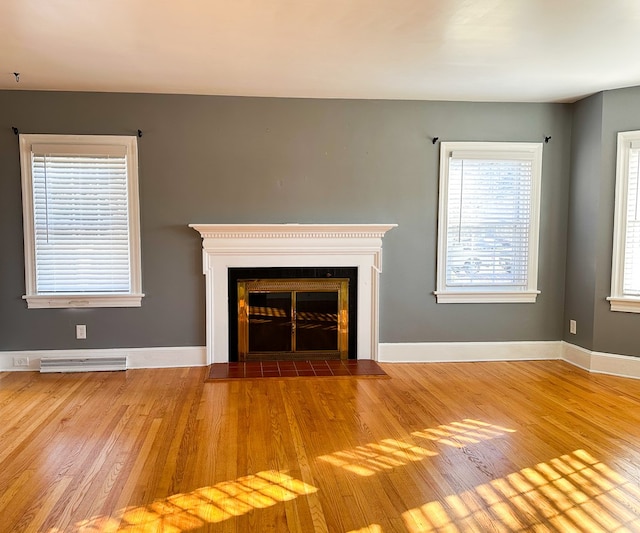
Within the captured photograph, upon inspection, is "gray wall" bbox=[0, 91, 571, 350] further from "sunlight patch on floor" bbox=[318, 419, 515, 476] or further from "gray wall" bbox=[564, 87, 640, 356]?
"sunlight patch on floor" bbox=[318, 419, 515, 476]

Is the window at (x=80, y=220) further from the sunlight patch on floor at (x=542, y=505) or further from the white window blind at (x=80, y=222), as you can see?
the sunlight patch on floor at (x=542, y=505)

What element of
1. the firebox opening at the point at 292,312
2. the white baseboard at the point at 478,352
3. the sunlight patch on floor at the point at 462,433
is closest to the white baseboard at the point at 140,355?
the firebox opening at the point at 292,312

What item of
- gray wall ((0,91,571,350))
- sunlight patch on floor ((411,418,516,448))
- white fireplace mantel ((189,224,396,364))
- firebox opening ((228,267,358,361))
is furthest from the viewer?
firebox opening ((228,267,358,361))

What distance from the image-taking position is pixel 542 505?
2.24 meters

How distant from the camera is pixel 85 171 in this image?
4.27 meters

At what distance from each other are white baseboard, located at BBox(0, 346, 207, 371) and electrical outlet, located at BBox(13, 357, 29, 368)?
18mm

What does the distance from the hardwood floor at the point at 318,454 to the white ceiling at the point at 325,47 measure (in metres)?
2.48

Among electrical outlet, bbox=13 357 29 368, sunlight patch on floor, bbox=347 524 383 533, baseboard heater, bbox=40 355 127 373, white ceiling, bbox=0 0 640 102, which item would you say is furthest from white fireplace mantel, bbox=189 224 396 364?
sunlight patch on floor, bbox=347 524 383 533

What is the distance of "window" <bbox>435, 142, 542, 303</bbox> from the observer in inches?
182

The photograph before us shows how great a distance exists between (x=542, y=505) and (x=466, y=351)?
8.48 feet

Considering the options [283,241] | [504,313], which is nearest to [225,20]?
[283,241]

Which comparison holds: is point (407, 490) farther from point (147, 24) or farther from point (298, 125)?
point (298, 125)

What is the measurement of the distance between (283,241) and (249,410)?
1.66m

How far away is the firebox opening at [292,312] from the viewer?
4539 millimetres
